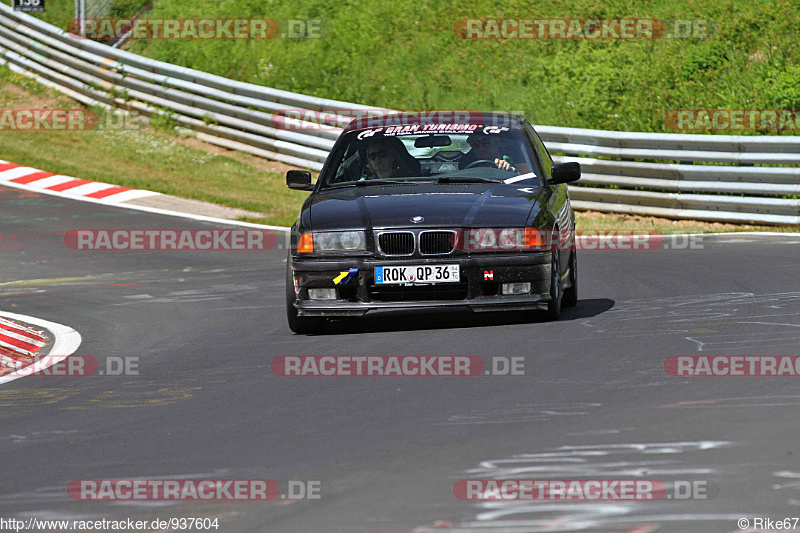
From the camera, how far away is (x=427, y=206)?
923cm

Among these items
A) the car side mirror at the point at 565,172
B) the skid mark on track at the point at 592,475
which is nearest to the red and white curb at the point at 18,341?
the car side mirror at the point at 565,172

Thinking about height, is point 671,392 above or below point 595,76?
below

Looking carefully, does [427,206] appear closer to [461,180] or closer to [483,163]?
[461,180]

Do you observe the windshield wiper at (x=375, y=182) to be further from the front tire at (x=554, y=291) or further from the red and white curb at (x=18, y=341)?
the red and white curb at (x=18, y=341)

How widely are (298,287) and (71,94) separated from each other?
18.5 m

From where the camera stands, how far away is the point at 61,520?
4.89 metres

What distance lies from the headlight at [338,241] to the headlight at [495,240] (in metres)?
0.70

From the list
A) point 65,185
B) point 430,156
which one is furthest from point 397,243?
point 65,185

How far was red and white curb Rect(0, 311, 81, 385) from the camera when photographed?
8.81 meters

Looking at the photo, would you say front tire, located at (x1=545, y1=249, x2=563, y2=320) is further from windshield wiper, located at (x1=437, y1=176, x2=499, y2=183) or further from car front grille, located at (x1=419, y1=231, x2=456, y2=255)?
windshield wiper, located at (x1=437, y1=176, x2=499, y2=183)

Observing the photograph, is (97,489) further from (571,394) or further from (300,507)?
(571,394)

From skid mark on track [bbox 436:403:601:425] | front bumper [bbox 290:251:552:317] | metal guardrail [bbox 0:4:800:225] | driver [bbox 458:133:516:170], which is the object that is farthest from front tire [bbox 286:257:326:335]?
metal guardrail [bbox 0:4:800:225]

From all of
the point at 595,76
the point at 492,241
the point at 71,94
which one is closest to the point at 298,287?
the point at 492,241

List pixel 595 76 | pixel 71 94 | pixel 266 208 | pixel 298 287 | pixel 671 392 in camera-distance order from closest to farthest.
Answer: pixel 671 392
pixel 298 287
pixel 266 208
pixel 595 76
pixel 71 94
